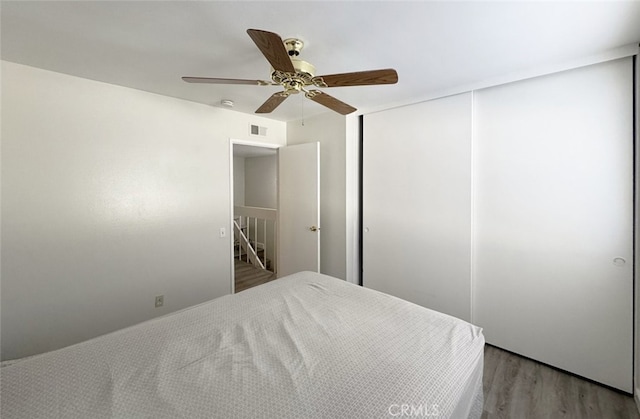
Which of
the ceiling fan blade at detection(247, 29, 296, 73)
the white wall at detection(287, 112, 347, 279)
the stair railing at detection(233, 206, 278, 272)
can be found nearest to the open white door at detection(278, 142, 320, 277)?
the white wall at detection(287, 112, 347, 279)

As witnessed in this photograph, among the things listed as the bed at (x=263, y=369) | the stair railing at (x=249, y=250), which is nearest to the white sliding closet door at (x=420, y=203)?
the bed at (x=263, y=369)

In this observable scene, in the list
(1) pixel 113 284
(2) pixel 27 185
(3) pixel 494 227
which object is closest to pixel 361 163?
(3) pixel 494 227

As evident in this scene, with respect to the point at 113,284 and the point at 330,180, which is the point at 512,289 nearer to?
the point at 330,180

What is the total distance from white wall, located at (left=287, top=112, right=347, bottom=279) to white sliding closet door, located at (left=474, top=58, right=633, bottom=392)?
1.43 m

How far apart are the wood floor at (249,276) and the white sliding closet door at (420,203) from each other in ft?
5.84

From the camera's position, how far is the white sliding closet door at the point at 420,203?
101 inches

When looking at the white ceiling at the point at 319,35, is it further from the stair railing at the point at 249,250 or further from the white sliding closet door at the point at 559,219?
the stair railing at the point at 249,250

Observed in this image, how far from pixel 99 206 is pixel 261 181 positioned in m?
4.02

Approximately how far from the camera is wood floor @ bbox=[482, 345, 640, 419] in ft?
5.68

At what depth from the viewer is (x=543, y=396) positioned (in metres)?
1.87

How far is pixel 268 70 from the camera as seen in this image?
2.16 meters

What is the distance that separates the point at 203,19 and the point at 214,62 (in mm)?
521

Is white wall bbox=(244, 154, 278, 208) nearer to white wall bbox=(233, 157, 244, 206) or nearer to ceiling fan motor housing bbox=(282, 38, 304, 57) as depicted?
white wall bbox=(233, 157, 244, 206)

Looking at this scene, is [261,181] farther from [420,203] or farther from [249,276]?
[420,203]
